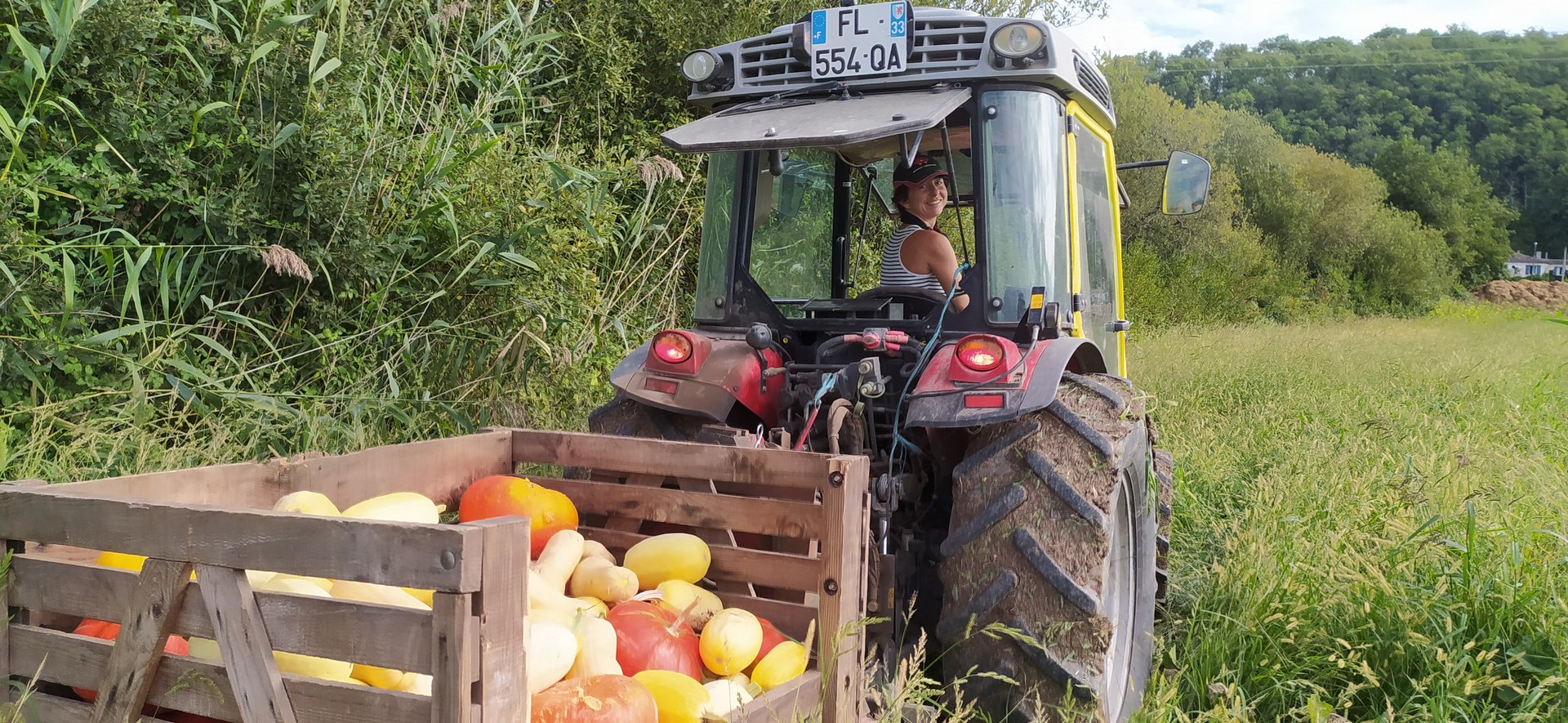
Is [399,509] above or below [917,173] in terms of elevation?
below

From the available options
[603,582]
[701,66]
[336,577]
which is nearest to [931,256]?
[701,66]

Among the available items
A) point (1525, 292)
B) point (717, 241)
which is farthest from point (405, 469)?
point (1525, 292)

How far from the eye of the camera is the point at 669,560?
8.17 feet

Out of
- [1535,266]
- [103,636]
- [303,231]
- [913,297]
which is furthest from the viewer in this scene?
[1535,266]

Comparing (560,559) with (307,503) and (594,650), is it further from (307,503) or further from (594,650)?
(307,503)

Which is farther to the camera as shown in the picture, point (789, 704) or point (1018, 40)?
point (1018, 40)

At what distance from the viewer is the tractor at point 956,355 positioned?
2.64m

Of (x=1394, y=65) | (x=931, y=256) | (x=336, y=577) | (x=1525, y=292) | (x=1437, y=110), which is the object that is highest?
(x=1394, y=65)

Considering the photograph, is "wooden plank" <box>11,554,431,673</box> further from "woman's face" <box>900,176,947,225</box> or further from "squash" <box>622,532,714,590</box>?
"woman's face" <box>900,176,947,225</box>

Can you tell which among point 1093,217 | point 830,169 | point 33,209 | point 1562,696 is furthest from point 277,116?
point 1562,696

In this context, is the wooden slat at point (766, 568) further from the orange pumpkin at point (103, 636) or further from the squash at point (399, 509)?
the orange pumpkin at point (103, 636)

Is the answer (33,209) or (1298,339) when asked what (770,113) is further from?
(1298,339)

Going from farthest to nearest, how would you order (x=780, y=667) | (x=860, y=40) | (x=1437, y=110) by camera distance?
1. (x=1437, y=110)
2. (x=860, y=40)
3. (x=780, y=667)

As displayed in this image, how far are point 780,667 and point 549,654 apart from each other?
49 centimetres
